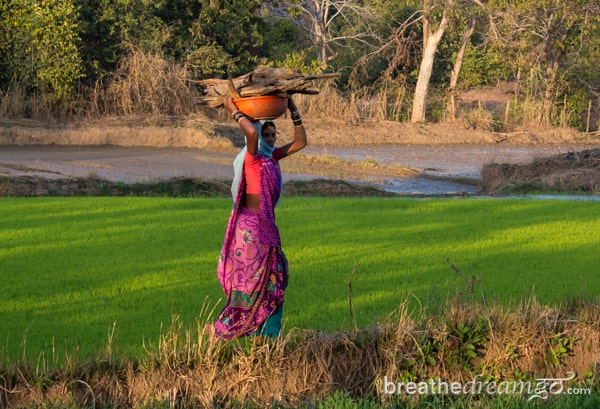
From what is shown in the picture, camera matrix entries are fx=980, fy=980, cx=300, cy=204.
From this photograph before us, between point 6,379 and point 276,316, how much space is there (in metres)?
1.91

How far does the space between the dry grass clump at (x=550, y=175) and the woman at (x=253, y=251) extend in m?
14.2

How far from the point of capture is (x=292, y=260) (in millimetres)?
10414

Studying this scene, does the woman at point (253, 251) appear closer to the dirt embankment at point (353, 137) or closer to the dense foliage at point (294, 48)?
the dirt embankment at point (353, 137)

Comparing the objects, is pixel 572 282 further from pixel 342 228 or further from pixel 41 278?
pixel 41 278

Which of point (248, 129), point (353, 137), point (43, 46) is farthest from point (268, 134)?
point (353, 137)

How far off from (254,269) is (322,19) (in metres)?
31.4

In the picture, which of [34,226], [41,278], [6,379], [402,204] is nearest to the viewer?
[6,379]

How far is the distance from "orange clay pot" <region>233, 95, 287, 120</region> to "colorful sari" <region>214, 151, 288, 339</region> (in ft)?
1.05

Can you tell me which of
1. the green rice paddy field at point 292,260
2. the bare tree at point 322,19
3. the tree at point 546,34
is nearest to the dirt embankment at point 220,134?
the tree at point 546,34

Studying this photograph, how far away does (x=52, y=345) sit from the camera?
6754 millimetres

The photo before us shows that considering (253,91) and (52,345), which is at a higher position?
(253,91)

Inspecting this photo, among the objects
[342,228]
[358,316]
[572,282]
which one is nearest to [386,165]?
[342,228]

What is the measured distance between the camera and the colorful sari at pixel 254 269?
22.3 ft

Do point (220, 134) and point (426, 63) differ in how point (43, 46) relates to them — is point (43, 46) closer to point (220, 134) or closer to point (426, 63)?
point (220, 134)
